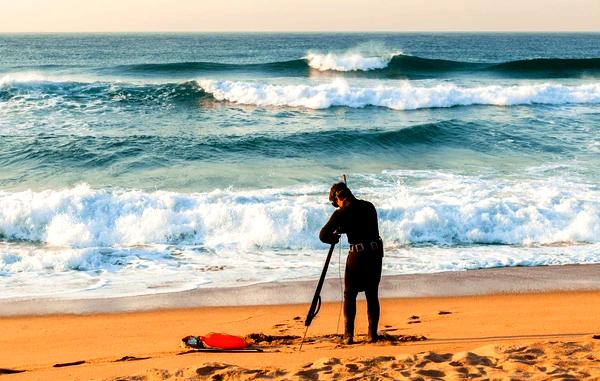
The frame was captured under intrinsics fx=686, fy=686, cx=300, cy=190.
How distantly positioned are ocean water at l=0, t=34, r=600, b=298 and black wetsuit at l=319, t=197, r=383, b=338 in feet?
9.32

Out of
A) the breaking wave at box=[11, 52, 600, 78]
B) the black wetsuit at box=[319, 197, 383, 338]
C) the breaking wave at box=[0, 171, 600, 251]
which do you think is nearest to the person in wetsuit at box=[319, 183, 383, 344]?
the black wetsuit at box=[319, 197, 383, 338]

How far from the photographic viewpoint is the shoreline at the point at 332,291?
7.48 metres

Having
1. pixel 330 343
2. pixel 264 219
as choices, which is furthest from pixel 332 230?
pixel 264 219

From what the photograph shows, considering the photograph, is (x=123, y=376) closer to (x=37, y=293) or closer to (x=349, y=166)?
(x=37, y=293)

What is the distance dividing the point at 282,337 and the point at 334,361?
1.23 m

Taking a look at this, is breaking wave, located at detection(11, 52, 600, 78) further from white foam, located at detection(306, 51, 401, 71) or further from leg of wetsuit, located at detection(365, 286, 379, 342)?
leg of wetsuit, located at detection(365, 286, 379, 342)

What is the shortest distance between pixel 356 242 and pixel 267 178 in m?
8.51

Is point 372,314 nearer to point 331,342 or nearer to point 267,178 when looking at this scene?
point 331,342

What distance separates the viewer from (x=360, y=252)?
18.4ft

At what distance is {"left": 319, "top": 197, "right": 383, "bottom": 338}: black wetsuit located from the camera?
5449 millimetres

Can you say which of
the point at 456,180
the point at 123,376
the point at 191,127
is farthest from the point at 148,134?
the point at 123,376

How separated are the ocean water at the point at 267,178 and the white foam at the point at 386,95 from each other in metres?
0.08

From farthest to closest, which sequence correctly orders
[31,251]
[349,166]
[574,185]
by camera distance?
[349,166], [574,185], [31,251]

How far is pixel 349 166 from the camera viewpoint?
614 inches
